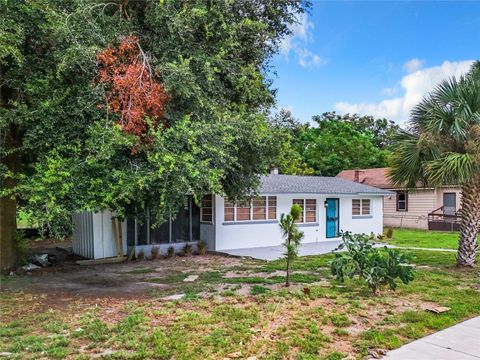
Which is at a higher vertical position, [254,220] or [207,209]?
[207,209]

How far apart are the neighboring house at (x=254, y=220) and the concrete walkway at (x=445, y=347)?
7241 millimetres

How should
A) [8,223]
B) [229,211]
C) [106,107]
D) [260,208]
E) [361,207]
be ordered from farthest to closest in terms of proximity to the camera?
[361,207]
[260,208]
[229,211]
[8,223]
[106,107]

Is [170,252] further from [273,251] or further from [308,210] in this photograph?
[308,210]

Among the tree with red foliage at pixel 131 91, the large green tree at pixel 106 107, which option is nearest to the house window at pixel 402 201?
the large green tree at pixel 106 107

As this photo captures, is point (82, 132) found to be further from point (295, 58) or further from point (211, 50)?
point (295, 58)

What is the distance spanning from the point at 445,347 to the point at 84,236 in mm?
11397

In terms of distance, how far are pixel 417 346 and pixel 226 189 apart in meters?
6.76

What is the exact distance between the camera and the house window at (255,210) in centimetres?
1512

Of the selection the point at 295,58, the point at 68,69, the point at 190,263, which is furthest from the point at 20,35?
the point at 295,58

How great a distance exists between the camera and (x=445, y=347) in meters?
5.17

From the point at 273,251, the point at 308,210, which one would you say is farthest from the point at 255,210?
the point at 308,210

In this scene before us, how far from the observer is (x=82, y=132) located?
7605mm

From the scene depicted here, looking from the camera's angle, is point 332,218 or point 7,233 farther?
point 332,218

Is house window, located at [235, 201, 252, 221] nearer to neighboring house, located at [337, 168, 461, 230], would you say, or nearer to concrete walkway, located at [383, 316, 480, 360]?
concrete walkway, located at [383, 316, 480, 360]
